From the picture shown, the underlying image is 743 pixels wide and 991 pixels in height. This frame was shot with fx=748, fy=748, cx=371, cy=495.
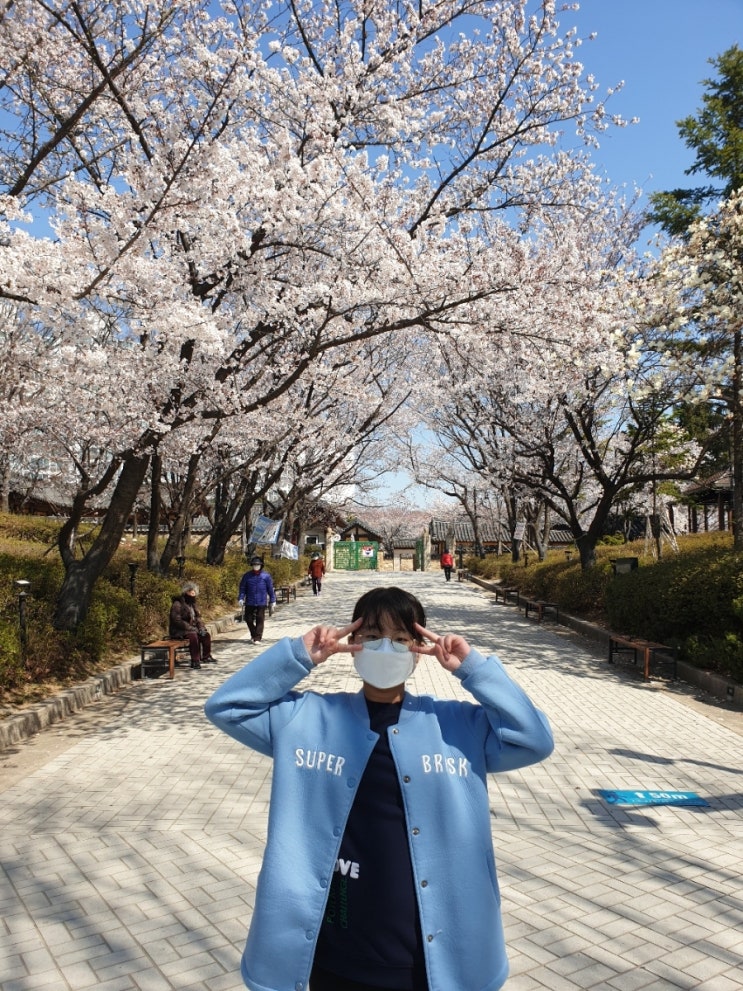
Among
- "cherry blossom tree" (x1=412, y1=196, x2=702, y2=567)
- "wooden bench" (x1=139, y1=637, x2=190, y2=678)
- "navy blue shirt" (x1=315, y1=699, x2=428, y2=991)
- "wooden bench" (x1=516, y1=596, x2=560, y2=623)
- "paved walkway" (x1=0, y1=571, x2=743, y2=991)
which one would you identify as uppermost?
"cherry blossom tree" (x1=412, y1=196, x2=702, y2=567)

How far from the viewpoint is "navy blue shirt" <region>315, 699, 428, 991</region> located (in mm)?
1779

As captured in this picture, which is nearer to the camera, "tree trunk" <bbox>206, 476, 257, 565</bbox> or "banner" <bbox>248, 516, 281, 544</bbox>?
"tree trunk" <bbox>206, 476, 257, 565</bbox>

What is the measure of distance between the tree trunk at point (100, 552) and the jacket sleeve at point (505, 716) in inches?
355

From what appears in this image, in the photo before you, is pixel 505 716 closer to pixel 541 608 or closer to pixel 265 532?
pixel 541 608

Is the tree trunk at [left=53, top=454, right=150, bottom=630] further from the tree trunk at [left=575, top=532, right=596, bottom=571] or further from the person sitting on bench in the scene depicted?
the tree trunk at [left=575, top=532, right=596, bottom=571]

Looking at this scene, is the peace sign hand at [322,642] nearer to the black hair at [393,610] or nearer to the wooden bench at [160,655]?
the black hair at [393,610]

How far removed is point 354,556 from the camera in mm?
55781

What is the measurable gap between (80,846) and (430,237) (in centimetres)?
919

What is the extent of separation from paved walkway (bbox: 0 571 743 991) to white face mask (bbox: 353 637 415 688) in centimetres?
197

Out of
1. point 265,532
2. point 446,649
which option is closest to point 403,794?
point 446,649

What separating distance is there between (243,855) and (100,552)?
6803 mm

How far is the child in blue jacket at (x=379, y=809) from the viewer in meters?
1.80

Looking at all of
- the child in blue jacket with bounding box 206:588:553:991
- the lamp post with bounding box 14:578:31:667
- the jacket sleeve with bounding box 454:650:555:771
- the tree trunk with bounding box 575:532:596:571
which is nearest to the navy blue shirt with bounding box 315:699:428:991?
the child in blue jacket with bounding box 206:588:553:991

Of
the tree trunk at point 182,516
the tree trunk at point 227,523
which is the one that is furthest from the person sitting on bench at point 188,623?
the tree trunk at point 227,523
